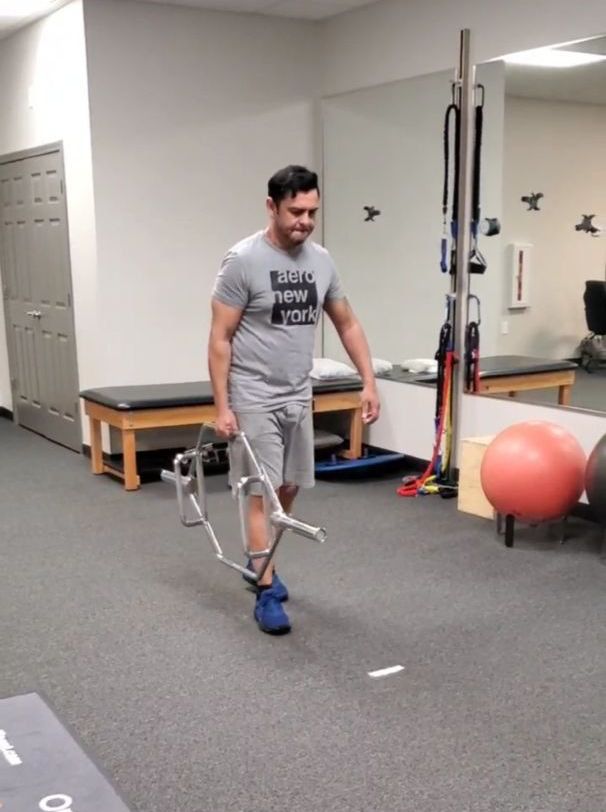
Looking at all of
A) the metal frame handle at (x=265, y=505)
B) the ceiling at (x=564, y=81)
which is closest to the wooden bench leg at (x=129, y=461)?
the metal frame handle at (x=265, y=505)

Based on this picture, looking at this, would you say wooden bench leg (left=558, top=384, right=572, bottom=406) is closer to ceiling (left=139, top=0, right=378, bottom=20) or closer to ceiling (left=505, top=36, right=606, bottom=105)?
ceiling (left=505, top=36, right=606, bottom=105)

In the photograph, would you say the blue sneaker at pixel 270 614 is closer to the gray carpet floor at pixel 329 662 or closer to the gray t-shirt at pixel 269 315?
the gray carpet floor at pixel 329 662

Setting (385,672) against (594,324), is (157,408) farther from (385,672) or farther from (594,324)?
(385,672)

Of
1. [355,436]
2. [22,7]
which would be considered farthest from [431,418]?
[22,7]

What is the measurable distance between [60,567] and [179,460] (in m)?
0.85

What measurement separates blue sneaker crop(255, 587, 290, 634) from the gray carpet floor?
1.5 inches

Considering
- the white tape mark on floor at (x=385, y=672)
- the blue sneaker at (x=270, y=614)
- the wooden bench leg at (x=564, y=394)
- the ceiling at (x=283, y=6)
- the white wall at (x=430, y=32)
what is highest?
the ceiling at (x=283, y=6)

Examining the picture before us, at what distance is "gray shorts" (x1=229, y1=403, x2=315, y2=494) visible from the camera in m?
2.95

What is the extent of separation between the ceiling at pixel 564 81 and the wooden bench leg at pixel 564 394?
1.38 meters

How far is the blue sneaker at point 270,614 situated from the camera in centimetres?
300

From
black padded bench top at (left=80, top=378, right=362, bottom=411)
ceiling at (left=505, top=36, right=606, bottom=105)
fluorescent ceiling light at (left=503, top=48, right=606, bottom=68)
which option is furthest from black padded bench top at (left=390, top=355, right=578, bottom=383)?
fluorescent ceiling light at (left=503, top=48, right=606, bottom=68)

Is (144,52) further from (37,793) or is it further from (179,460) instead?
(37,793)

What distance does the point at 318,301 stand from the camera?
2.98 metres

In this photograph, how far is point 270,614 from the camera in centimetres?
301
